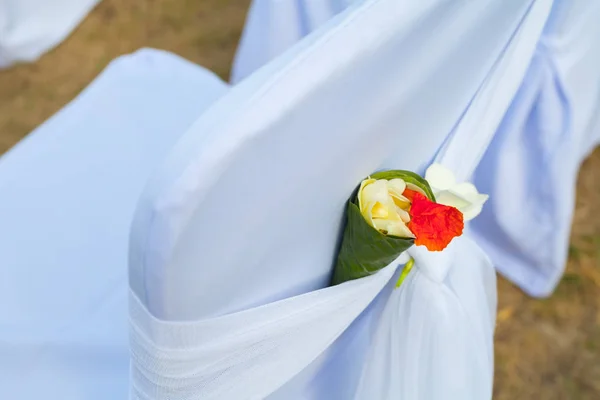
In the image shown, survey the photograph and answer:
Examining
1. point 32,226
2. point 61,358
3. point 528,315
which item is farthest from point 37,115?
point 528,315

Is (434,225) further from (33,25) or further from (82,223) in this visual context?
(33,25)

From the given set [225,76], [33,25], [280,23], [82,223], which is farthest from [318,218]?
[33,25]

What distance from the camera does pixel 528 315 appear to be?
140 cm

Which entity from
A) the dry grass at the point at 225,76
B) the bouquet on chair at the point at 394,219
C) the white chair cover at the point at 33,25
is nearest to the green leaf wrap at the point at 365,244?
the bouquet on chair at the point at 394,219

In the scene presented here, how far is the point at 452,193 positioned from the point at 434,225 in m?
0.11

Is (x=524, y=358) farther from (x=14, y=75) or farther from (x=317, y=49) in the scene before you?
(x=14, y=75)

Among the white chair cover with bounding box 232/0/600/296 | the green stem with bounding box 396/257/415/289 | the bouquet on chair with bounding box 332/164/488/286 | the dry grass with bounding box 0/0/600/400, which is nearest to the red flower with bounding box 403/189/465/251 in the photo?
the bouquet on chair with bounding box 332/164/488/286

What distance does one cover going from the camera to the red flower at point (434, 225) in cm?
48

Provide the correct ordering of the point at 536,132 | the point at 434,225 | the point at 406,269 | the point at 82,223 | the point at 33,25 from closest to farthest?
the point at 434,225
the point at 406,269
the point at 82,223
the point at 536,132
the point at 33,25

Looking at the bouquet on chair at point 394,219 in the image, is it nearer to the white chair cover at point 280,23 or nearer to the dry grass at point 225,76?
the white chair cover at point 280,23

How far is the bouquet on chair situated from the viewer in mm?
485

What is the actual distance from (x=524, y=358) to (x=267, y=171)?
3.83 ft

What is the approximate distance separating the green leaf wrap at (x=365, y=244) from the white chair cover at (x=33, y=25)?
1.50m

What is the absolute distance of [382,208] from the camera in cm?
50
